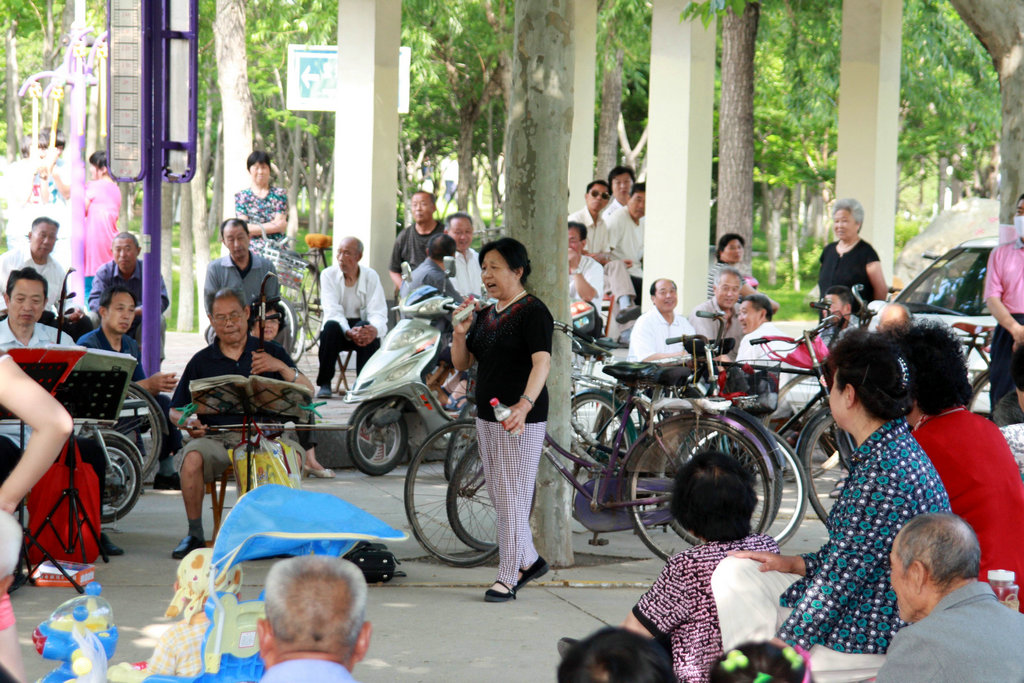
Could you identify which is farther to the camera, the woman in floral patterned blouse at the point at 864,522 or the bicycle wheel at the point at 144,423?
the bicycle wheel at the point at 144,423

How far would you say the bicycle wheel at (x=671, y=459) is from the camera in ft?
24.0

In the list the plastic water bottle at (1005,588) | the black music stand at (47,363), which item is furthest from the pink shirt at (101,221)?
the plastic water bottle at (1005,588)

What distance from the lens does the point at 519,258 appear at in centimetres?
650

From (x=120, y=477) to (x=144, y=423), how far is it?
1.12 m

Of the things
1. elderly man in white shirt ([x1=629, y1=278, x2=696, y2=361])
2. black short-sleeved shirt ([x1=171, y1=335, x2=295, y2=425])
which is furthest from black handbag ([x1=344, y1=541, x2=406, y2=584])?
elderly man in white shirt ([x1=629, y1=278, x2=696, y2=361])

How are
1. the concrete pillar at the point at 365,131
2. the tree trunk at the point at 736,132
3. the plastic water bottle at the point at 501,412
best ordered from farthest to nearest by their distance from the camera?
the tree trunk at the point at 736,132, the concrete pillar at the point at 365,131, the plastic water bottle at the point at 501,412

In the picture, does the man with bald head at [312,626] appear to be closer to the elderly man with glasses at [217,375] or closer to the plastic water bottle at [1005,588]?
the plastic water bottle at [1005,588]

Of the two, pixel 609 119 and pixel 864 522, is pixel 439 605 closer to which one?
pixel 864 522

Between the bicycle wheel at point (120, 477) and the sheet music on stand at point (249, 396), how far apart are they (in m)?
1.11

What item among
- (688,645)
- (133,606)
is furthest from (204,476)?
(688,645)

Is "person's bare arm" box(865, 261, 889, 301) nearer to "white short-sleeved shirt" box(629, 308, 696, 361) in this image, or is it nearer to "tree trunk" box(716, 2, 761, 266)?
"white short-sleeved shirt" box(629, 308, 696, 361)

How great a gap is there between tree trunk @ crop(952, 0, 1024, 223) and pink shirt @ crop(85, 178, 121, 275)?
9534mm

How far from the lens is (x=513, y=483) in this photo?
6570 millimetres

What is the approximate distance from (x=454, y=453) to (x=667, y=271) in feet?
25.5
